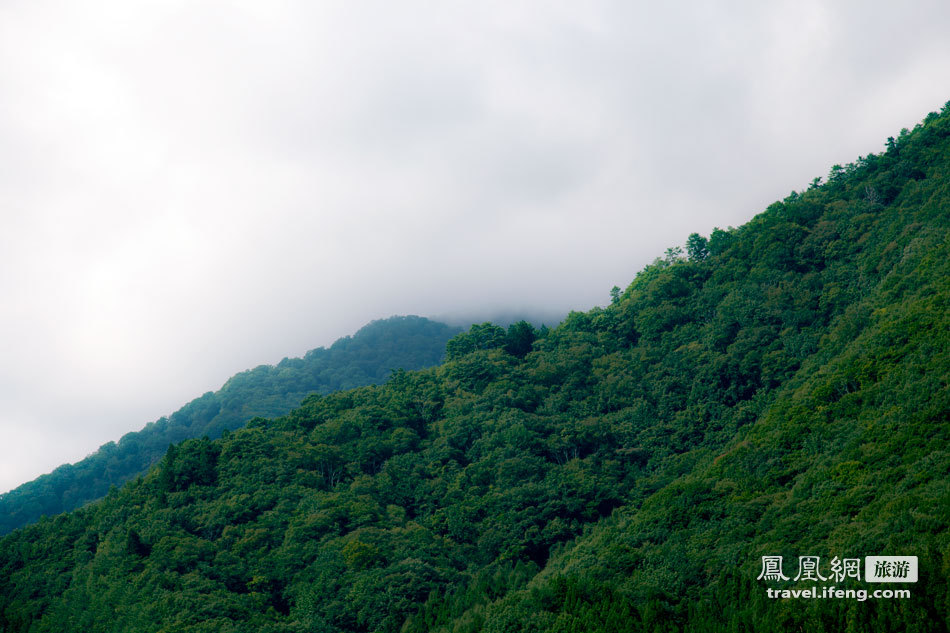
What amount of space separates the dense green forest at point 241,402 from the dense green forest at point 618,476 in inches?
645

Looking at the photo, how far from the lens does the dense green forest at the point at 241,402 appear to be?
80375mm

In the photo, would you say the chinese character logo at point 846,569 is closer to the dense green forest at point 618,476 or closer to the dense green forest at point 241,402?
the dense green forest at point 618,476

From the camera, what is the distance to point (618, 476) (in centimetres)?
4866

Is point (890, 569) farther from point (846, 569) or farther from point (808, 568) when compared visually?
point (808, 568)

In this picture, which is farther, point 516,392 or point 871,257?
point 516,392

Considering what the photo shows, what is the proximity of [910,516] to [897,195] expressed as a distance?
1486 inches

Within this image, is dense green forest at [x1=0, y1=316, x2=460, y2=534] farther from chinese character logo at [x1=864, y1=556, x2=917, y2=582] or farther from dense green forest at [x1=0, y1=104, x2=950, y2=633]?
chinese character logo at [x1=864, y1=556, x2=917, y2=582]

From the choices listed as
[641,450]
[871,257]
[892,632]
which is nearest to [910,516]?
[892,632]

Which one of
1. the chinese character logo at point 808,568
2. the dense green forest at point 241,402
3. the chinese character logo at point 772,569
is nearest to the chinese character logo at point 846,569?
the chinese character logo at point 808,568

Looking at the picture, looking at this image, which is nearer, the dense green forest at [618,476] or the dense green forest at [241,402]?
the dense green forest at [618,476]

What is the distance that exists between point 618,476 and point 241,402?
6275cm

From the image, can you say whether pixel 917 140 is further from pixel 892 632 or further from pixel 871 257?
pixel 892 632

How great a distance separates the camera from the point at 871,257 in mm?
51938

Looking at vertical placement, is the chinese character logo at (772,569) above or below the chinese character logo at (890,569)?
below
